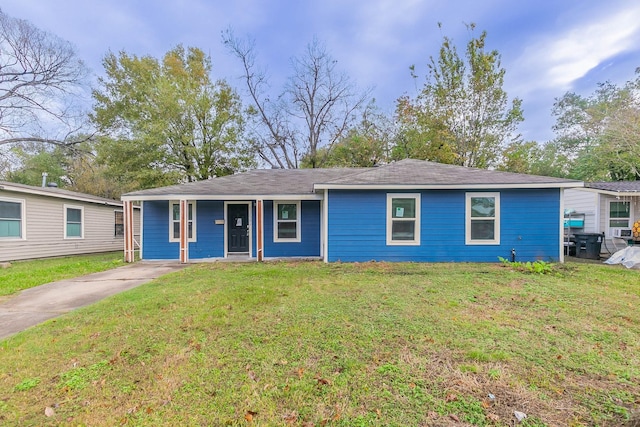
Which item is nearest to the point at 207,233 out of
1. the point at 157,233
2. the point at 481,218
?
the point at 157,233

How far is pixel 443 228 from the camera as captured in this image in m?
8.57

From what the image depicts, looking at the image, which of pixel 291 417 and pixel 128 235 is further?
pixel 128 235

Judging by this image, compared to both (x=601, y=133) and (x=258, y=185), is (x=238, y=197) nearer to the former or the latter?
(x=258, y=185)

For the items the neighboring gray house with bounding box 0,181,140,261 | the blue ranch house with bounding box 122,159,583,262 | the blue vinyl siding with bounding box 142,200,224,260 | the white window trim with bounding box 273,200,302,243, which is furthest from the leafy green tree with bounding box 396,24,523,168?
the neighboring gray house with bounding box 0,181,140,261

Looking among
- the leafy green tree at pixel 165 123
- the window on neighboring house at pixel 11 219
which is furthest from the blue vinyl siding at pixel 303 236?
the leafy green tree at pixel 165 123

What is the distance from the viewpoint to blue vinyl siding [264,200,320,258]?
995 centimetres

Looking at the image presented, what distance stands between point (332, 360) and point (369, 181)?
250 inches

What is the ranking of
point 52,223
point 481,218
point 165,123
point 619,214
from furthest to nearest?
A: point 165,123
point 52,223
point 619,214
point 481,218

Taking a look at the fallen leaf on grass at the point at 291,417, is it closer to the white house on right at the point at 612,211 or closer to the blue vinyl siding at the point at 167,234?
the blue vinyl siding at the point at 167,234

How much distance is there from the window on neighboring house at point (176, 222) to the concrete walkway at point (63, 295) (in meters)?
1.83

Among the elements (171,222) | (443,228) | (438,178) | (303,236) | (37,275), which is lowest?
(37,275)

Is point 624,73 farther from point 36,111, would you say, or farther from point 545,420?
point 36,111

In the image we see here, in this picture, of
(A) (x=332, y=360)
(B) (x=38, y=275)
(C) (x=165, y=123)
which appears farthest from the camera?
(C) (x=165, y=123)

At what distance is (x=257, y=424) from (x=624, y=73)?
28.3m
